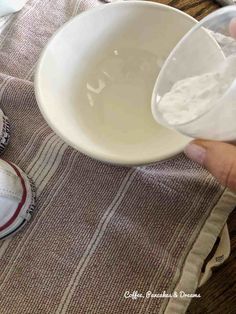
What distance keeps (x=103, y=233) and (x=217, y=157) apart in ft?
0.54

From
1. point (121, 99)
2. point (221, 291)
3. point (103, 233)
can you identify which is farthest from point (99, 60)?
point (221, 291)

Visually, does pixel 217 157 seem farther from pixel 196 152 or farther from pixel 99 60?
pixel 99 60

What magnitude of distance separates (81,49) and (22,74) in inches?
5.0

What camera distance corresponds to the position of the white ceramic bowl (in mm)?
397

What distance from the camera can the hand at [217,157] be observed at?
319mm

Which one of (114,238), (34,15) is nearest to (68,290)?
(114,238)

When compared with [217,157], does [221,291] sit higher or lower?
lower

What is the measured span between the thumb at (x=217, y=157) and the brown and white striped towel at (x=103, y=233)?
11 centimetres

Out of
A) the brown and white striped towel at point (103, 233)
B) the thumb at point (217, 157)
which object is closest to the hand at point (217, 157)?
the thumb at point (217, 157)

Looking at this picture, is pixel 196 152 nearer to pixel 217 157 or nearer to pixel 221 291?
pixel 217 157

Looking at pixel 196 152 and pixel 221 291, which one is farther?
pixel 221 291

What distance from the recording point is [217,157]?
0.32 meters

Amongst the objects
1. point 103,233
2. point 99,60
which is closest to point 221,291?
point 103,233

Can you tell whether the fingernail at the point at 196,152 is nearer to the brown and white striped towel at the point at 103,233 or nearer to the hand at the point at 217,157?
the hand at the point at 217,157
